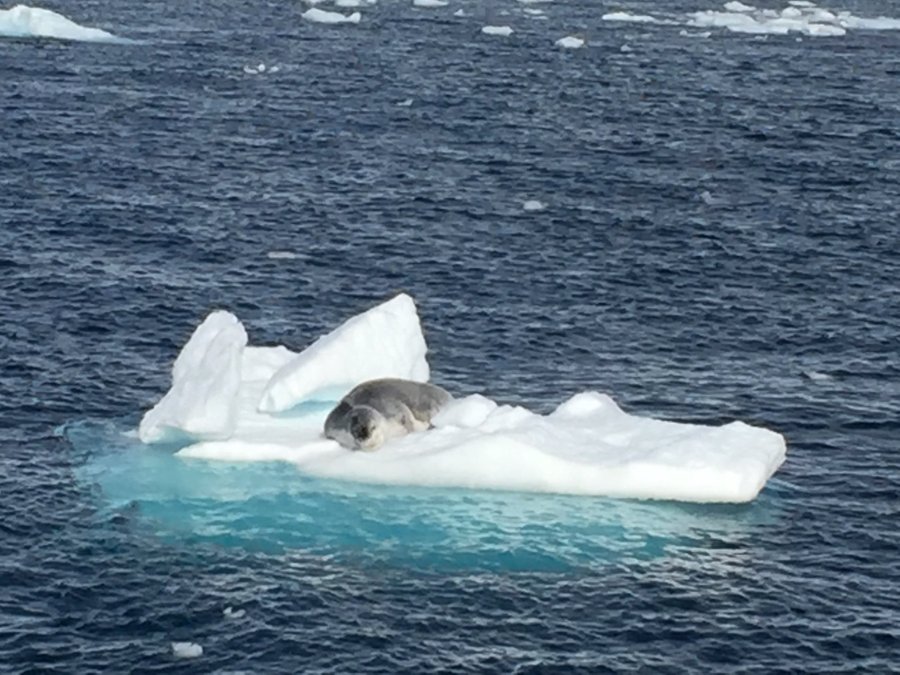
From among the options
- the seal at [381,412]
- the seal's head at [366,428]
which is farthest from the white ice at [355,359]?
the seal's head at [366,428]

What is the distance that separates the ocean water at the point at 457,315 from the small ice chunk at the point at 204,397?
1017 mm

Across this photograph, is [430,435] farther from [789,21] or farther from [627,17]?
[627,17]

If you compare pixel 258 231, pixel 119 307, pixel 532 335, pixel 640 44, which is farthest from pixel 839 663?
pixel 640 44

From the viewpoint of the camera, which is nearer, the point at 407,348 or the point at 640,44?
the point at 407,348

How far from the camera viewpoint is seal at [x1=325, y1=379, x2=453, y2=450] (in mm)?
44406

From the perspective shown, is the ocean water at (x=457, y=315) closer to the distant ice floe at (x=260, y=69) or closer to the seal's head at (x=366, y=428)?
the distant ice floe at (x=260, y=69)

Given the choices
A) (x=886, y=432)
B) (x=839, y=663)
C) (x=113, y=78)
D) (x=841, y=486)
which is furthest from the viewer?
(x=113, y=78)

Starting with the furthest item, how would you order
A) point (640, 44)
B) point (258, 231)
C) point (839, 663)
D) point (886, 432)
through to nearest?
point (640, 44) → point (258, 231) → point (886, 432) → point (839, 663)

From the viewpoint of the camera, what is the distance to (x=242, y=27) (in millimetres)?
117375

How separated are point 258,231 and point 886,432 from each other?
27914 millimetres

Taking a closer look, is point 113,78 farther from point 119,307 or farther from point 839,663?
point 839,663

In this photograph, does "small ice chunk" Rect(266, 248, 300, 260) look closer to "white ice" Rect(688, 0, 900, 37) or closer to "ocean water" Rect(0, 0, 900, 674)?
"ocean water" Rect(0, 0, 900, 674)

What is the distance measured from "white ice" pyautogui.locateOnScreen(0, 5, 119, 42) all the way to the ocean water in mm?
1052

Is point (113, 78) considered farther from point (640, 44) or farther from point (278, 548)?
point (278, 548)
